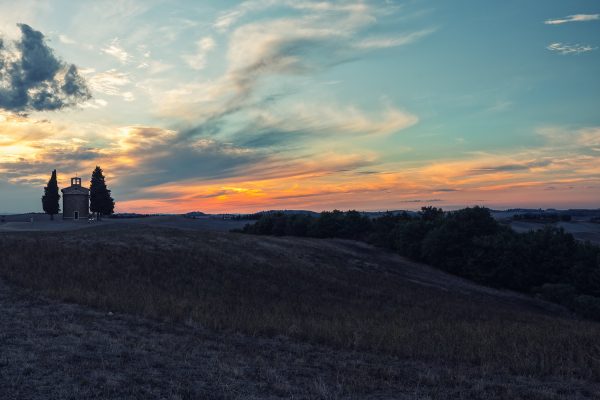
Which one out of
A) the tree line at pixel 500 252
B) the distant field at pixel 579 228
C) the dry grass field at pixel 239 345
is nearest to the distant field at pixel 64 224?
the tree line at pixel 500 252

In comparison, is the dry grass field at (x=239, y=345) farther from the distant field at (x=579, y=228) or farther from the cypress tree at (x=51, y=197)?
the distant field at (x=579, y=228)

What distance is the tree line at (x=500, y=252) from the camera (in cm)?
5597

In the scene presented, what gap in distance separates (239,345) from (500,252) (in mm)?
54008

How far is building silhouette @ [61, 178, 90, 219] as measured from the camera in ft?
266

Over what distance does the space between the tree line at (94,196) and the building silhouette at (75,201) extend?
2.88 metres

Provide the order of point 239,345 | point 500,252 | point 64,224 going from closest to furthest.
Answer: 1. point 239,345
2. point 500,252
3. point 64,224

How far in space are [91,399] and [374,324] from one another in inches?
499

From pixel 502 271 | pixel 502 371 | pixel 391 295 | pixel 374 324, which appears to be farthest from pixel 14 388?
pixel 502 271

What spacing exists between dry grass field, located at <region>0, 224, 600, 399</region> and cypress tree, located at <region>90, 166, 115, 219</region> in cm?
5788

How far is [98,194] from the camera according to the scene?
8625 centimetres

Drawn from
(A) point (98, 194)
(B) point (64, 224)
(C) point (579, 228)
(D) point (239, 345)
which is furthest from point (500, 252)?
(C) point (579, 228)

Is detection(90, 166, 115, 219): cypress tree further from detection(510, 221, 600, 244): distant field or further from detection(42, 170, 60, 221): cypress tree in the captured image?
detection(510, 221, 600, 244): distant field

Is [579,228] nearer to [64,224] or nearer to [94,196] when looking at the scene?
[94,196]

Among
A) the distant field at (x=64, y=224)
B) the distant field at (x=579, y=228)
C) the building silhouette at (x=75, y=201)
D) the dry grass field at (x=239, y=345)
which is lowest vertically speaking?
the distant field at (x=579, y=228)
